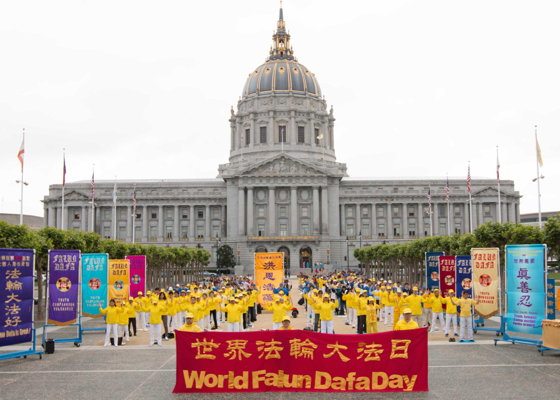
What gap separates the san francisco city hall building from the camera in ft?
345

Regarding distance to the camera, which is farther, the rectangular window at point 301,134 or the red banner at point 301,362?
the rectangular window at point 301,134

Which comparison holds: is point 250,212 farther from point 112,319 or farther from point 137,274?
point 112,319

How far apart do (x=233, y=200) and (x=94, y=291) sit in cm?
8227

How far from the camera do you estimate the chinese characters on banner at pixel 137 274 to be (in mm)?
33812

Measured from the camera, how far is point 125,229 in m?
112

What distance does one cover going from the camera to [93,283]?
82.5 ft

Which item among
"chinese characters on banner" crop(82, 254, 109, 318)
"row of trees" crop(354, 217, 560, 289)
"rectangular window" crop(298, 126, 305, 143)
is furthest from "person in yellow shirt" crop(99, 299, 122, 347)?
"rectangular window" crop(298, 126, 305, 143)

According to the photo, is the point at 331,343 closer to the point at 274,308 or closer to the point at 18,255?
the point at 274,308

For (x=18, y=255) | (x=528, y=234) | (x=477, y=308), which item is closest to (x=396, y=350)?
(x=477, y=308)

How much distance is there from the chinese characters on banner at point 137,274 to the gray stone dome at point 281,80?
305 feet

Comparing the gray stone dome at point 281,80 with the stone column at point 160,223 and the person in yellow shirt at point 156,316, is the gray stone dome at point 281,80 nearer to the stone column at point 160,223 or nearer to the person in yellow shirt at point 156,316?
the stone column at point 160,223

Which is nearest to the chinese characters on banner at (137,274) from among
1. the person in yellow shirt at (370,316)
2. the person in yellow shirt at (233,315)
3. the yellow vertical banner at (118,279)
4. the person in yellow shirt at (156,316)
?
the yellow vertical banner at (118,279)

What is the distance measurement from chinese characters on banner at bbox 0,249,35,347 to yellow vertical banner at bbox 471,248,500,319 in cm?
1836

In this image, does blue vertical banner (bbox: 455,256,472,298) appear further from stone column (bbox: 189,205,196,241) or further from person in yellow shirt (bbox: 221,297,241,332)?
stone column (bbox: 189,205,196,241)
